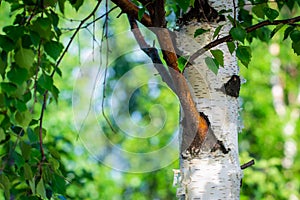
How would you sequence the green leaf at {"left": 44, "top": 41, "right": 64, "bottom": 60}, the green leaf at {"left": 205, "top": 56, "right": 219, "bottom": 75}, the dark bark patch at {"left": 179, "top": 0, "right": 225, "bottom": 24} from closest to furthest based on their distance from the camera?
1. the green leaf at {"left": 205, "top": 56, "right": 219, "bottom": 75}
2. the green leaf at {"left": 44, "top": 41, "right": 64, "bottom": 60}
3. the dark bark patch at {"left": 179, "top": 0, "right": 225, "bottom": 24}

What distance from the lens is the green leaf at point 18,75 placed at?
920 millimetres

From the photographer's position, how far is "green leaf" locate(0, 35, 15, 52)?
36.7 inches

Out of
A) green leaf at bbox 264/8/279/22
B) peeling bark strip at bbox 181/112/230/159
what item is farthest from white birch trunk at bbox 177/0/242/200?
green leaf at bbox 264/8/279/22

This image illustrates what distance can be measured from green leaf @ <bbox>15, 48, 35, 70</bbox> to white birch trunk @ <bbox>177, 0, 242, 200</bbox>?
281 mm

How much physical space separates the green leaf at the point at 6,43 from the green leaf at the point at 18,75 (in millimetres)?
35

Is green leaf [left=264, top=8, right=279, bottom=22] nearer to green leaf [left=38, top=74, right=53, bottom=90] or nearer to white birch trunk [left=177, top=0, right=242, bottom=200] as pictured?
white birch trunk [left=177, top=0, right=242, bottom=200]

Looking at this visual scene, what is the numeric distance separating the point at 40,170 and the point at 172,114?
4.06 metres

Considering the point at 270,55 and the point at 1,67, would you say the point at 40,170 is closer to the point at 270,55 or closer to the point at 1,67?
the point at 1,67

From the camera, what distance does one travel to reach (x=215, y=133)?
40.6 inches

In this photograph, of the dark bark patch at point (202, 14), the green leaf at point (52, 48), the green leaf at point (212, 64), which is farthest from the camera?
the dark bark patch at point (202, 14)

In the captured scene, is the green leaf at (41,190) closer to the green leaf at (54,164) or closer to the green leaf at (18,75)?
the green leaf at (54,164)

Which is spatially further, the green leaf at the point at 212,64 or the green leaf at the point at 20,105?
the green leaf at the point at 20,105

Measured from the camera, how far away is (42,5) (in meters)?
1.01

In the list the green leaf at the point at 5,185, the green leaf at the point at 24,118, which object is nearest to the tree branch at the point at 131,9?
the green leaf at the point at 24,118
